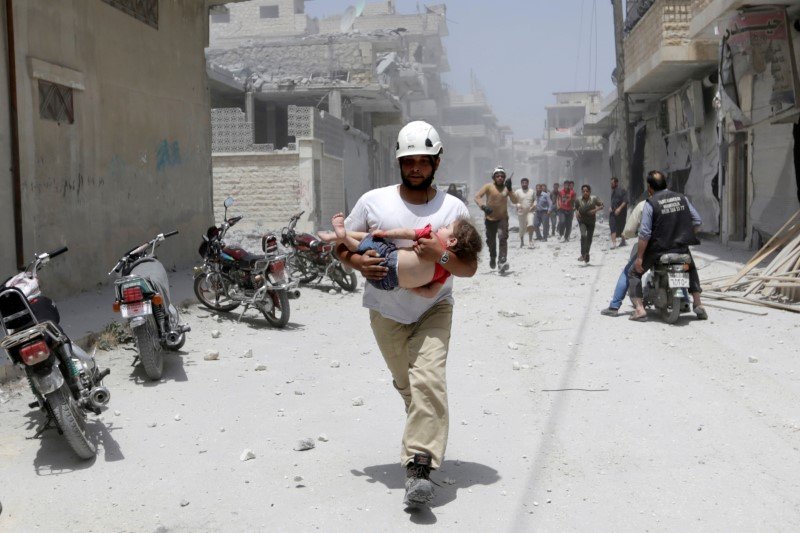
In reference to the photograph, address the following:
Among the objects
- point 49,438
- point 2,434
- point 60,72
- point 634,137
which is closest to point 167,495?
point 49,438

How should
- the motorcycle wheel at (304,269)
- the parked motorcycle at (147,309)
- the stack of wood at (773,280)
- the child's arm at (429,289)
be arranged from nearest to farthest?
the child's arm at (429,289) < the parked motorcycle at (147,309) < the stack of wood at (773,280) < the motorcycle wheel at (304,269)

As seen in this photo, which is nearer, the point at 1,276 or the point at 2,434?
the point at 2,434

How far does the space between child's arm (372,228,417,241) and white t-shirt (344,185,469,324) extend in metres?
0.07

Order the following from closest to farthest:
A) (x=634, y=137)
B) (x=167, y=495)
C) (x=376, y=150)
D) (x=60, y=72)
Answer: (x=167, y=495) < (x=60, y=72) < (x=634, y=137) < (x=376, y=150)

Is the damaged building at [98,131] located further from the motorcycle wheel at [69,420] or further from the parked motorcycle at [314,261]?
the motorcycle wheel at [69,420]

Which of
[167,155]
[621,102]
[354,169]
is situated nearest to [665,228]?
[167,155]

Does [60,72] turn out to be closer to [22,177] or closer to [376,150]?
[22,177]

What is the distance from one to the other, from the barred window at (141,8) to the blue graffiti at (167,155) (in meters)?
1.81

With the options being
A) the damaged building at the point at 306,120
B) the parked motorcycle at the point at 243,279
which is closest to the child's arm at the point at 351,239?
the parked motorcycle at the point at 243,279

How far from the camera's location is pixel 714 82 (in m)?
19.7

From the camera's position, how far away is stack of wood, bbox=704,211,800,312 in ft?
33.0

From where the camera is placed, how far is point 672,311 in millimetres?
9305

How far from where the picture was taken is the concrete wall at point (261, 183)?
25.3m

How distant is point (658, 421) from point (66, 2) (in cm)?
859
